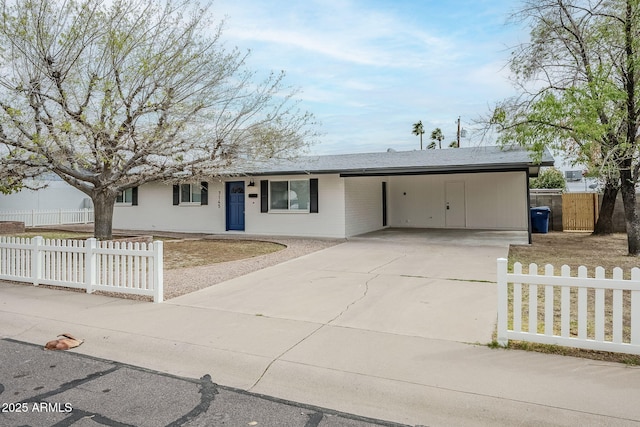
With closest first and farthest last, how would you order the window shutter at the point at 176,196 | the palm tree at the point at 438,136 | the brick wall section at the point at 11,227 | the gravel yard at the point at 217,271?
the gravel yard at the point at 217,271, the brick wall section at the point at 11,227, the window shutter at the point at 176,196, the palm tree at the point at 438,136

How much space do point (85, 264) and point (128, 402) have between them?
4.30 metres

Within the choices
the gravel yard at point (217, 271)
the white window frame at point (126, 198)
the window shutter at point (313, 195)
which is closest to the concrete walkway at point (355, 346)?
the gravel yard at point (217, 271)

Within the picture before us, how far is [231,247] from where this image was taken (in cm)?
1295

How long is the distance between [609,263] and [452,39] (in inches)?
288

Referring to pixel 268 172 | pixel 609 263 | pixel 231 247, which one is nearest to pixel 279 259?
pixel 231 247

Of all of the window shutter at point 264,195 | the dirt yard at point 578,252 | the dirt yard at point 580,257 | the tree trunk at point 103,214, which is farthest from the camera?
the window shutter at point 264,195

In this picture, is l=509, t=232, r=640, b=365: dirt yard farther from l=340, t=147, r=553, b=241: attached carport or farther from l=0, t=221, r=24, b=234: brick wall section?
l=0, t=221, r=24, b=234: brick wall section

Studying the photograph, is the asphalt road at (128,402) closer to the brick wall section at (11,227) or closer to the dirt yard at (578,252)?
the dirt yard at (578,252)

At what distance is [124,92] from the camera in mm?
9656

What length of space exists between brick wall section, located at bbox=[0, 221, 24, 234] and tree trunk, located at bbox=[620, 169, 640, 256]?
22421 mm

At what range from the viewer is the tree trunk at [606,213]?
15492 millimetres

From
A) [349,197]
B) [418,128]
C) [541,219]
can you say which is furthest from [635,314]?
[418,128]

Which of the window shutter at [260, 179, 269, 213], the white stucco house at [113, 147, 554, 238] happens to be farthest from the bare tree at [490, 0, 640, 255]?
the window shutter at [260, 179, 269, 213]

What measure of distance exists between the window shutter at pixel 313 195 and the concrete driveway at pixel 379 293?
457 centimetres
